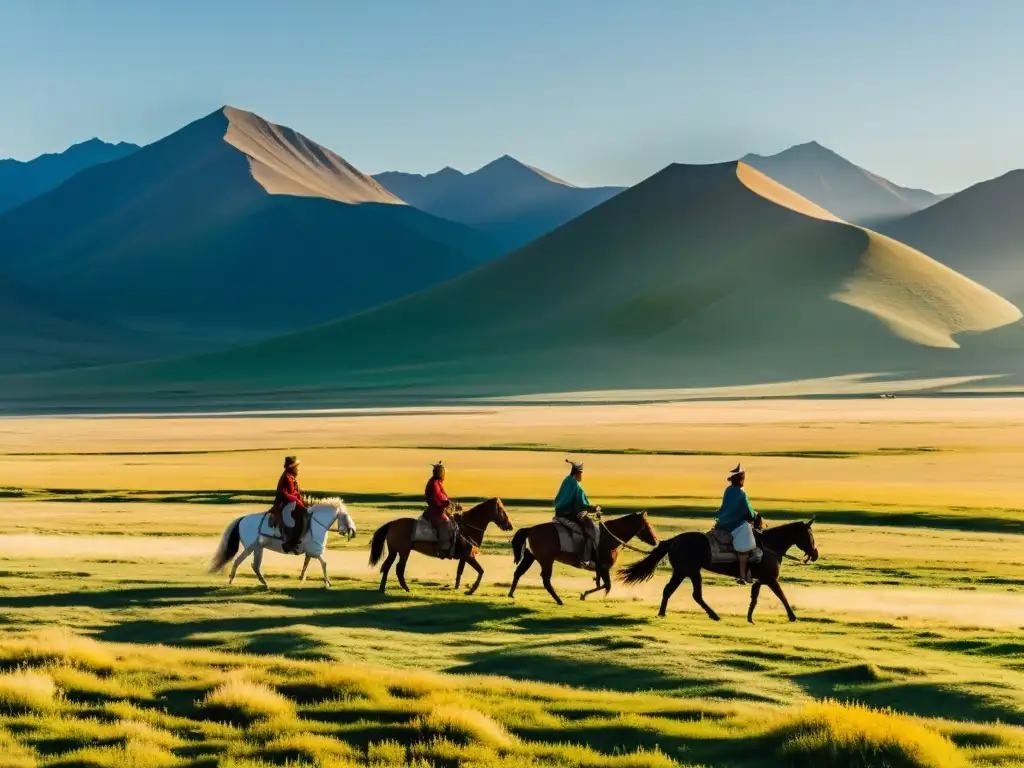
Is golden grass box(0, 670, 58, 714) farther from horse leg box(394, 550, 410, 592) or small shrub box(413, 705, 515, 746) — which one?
horse leg box(394, 550, 410, 592)

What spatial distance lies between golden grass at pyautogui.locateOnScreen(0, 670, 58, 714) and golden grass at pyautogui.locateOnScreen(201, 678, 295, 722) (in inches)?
75.4

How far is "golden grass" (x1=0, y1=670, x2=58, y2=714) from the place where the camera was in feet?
54.4

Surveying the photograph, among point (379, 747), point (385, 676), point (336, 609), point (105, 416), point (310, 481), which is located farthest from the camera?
point (105, 416)

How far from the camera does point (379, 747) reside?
587 inches

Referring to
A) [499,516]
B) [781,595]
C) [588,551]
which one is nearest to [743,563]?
[781,595]

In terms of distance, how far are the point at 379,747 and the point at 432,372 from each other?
183 metres

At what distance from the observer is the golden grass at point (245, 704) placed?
1612cm

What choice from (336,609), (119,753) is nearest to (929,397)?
(336,609)

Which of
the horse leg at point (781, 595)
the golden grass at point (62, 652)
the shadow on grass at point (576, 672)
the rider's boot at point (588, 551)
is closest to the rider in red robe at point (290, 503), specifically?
the rider's boot at point (588, 551)

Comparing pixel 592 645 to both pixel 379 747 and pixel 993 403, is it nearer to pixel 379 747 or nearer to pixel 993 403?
pixel 379 747

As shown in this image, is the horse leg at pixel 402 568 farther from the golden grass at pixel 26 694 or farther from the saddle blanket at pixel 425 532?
the golden grass at pixel 26 694

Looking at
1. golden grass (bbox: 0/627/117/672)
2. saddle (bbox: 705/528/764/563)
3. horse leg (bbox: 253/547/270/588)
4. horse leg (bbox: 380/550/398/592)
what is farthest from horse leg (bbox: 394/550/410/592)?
golden grass (bbox: 0/627/117/672)

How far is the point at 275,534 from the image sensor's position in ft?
86.3

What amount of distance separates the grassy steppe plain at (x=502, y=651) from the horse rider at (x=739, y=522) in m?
1.14
